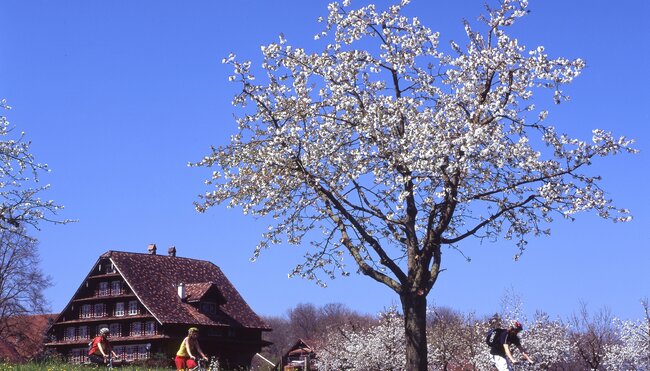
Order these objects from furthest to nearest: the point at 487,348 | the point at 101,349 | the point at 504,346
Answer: the point at 487,348, the point at 101,349, the point at 504,346

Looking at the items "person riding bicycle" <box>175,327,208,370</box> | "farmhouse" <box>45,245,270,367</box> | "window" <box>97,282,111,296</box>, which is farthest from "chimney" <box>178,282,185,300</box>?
"person riding bicycle" <box>175,327,208,370</box>

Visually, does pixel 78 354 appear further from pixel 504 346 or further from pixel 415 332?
pixel 504 346

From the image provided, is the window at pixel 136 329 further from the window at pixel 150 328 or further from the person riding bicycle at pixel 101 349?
the person riding bicycle at pixel 101 349

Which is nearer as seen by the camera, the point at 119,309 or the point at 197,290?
the point at 119,309

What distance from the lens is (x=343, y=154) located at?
981 inches

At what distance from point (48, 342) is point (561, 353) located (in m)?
38.9

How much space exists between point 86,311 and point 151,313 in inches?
334

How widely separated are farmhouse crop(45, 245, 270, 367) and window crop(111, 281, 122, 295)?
0.10ft

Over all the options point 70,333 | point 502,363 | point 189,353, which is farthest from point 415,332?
point 70,333

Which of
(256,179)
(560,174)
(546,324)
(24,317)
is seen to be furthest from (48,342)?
(560,174)

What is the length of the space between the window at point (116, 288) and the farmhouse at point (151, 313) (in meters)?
0.03

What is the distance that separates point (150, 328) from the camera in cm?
6450

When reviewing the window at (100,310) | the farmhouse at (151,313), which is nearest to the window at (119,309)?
the farmhouse at (151,313)

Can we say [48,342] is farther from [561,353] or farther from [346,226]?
[346,226]
